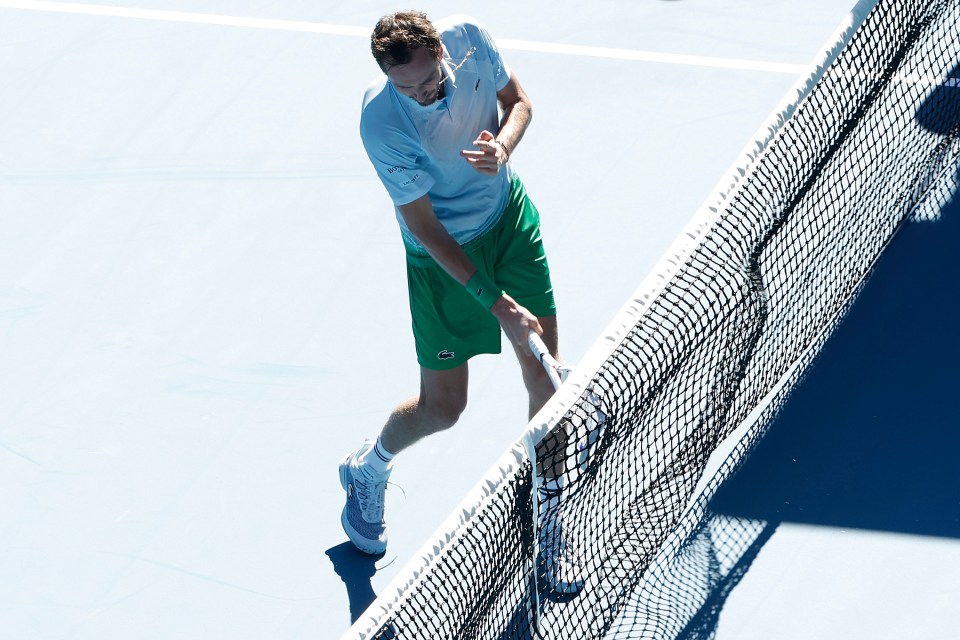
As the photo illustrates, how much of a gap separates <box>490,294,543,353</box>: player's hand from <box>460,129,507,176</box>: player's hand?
0.39 m

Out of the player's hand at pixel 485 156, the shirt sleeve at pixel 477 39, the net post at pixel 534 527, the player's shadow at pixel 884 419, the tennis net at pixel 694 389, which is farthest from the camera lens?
the player's shadow at pixel 884 419

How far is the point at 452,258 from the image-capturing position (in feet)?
12.5

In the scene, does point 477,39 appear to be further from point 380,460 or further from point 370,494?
point 370,494

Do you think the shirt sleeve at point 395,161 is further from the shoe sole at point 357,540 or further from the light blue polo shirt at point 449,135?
the shoe sole at point 357,540

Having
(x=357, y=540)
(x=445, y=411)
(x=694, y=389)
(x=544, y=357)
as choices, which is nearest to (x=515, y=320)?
(x=544, y=357)

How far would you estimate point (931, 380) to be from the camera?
461cm

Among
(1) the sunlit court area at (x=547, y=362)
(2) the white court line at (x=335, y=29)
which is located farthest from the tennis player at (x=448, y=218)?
(2) the white court line at (x=335, y=29)

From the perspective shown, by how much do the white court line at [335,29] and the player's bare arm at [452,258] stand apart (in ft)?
9.43

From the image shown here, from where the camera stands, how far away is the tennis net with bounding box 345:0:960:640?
3.31 metres

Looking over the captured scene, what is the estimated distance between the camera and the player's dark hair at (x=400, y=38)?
11.7 feet

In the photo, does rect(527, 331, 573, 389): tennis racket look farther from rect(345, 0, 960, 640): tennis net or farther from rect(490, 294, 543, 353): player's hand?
rect(345, 0, 960, 640): tennis net

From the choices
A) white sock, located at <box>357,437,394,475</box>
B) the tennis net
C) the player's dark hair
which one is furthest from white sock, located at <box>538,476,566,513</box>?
the player's dark hair

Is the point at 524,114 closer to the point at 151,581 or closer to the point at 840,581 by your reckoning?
the point at 840,581

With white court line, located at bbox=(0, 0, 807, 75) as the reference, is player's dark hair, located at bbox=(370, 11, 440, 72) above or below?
above
